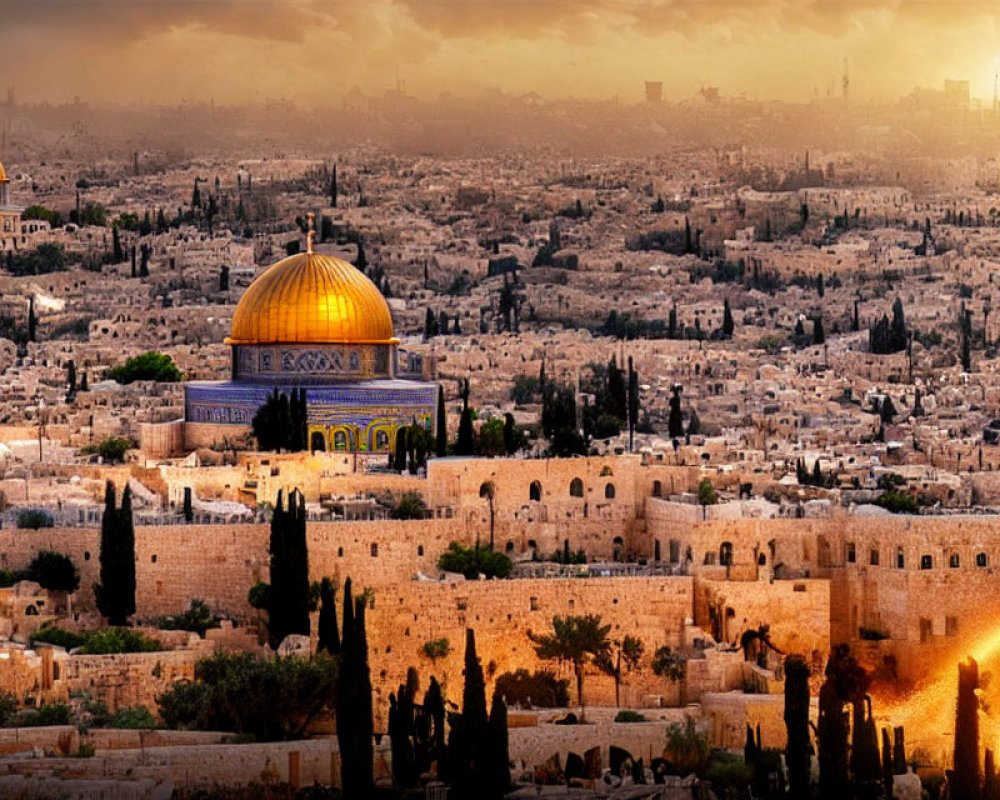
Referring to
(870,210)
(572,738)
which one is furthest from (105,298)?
(572,738)

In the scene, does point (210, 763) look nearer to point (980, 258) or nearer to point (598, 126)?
point (980, 258)

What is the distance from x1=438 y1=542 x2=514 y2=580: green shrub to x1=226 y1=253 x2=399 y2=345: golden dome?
633 cm

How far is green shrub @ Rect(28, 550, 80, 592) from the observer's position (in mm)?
23516

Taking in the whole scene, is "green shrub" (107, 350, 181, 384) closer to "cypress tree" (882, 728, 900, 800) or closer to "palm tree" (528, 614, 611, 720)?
"palm tree" (528, 614, 611, 720)

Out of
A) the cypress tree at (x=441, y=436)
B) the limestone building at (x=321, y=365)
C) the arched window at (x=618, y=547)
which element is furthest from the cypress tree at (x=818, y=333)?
the arched window at (x=618, y=547)

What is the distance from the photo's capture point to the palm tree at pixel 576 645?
2322 cm

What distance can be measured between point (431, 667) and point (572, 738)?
1937 mm

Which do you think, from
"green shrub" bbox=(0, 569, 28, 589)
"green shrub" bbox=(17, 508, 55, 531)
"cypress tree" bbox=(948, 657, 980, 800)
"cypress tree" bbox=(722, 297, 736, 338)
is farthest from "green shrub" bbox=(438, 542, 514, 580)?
"cypress tree" bbox=(722, 297, 736, 338)

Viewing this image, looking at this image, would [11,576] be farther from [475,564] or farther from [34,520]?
[475,564]

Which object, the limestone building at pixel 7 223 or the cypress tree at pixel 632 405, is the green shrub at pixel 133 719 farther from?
the limestone building at pixel 7 223

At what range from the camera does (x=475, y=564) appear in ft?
79.2

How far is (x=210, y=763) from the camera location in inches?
798

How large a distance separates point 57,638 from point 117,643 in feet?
1.74

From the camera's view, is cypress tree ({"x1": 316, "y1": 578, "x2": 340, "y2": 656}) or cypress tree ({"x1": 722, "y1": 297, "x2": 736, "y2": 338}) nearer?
cypress tree ({"x1": 316, "y1": 578, "x2": 340, "y2": 656})
